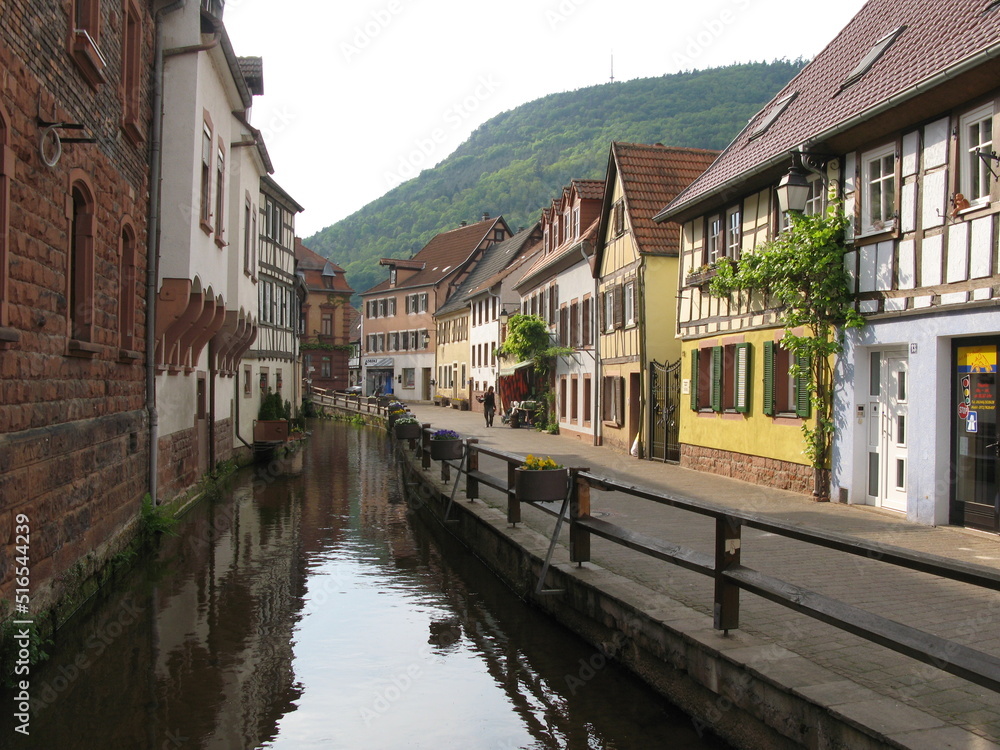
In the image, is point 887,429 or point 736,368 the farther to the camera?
point 736,368

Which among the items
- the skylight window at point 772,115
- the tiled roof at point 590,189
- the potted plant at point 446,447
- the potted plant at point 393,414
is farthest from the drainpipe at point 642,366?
the potted plant at point 393,414

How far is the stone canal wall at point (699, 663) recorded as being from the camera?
14.4 ft

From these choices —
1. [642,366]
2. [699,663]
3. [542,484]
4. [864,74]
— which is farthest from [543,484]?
[642,366]

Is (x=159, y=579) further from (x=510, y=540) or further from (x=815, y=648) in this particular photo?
(x=815, y=648)

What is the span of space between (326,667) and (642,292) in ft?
53.0

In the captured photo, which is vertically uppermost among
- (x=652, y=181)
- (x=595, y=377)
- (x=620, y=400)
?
(x=652, y=181)

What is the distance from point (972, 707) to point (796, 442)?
32.3 feet

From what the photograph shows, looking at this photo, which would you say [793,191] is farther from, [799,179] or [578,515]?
[578,515]

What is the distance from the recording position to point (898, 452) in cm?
1177

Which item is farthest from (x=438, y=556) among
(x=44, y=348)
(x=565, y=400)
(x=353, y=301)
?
(x=353, y=301)

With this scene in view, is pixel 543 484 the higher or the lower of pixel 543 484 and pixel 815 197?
the lower

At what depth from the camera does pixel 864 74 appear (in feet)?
43.2

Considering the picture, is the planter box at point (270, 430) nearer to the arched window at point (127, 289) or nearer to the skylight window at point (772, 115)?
the arched window at point (127, 289)

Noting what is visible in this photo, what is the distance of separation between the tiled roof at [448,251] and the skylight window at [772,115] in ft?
152
